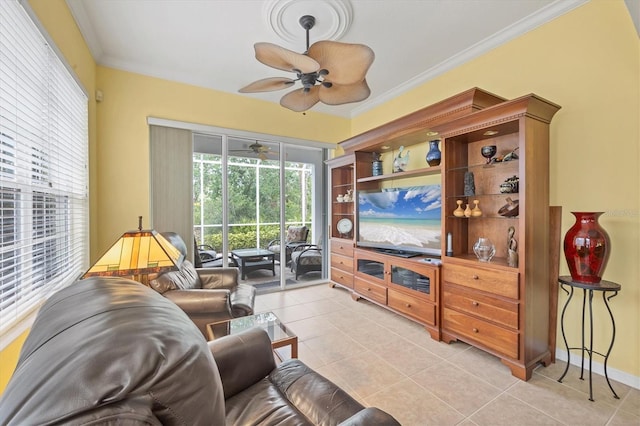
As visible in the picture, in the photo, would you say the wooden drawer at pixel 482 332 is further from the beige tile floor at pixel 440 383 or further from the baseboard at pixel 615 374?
the baseboard at pixel 615 374

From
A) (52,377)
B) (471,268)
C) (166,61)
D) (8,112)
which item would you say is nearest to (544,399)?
(471,268)

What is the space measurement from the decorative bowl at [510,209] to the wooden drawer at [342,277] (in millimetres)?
2131

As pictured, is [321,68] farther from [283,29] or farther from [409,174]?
[409,174]

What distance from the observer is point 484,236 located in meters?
2.78

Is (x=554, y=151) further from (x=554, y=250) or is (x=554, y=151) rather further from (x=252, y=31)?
(x=252, y=31)

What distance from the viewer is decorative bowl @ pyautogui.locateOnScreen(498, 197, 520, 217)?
2369 mm

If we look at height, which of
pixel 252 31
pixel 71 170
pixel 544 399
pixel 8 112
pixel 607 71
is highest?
pixel 252 31

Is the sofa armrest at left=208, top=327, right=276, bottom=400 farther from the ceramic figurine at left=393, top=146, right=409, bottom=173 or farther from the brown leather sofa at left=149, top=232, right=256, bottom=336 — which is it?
the ceramic figurine at left=393, top=146, right=409, bottom=173

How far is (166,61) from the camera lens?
319cm

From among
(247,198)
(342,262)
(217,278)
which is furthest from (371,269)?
(247,198)

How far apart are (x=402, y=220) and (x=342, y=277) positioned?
54.9 inches

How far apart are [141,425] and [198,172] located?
147 inches

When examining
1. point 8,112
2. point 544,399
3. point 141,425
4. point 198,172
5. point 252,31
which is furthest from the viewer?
point 198,172

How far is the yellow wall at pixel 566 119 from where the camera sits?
2.01 m
